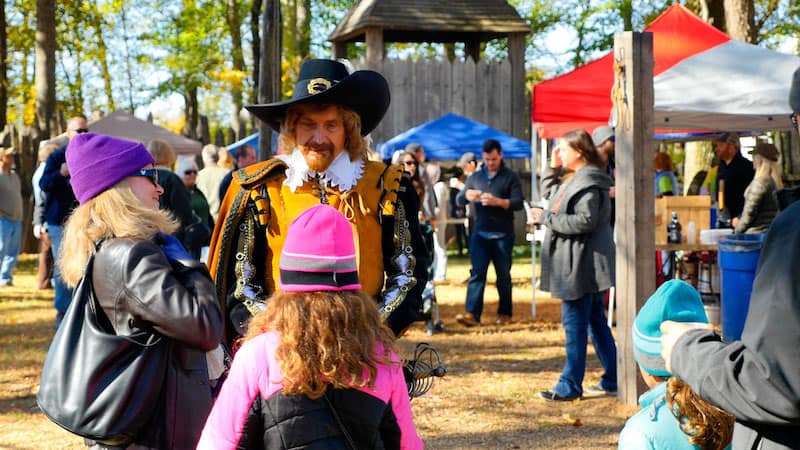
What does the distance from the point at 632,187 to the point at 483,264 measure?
4.31 metres

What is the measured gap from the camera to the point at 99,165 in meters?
3.42

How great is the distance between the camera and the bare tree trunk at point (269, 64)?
8844mm

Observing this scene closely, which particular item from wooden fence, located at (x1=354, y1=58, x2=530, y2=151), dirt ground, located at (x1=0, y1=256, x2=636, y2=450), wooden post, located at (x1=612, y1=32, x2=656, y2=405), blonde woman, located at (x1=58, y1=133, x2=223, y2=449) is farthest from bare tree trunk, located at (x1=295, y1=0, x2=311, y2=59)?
blonde woman, located at (x1=58, y1=133, x2=223, y2=449)

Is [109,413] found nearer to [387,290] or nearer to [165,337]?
[165,337]

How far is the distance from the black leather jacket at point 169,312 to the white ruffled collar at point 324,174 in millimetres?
794

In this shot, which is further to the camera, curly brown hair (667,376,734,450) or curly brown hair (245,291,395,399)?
curly brown hair (667,376,734,450)

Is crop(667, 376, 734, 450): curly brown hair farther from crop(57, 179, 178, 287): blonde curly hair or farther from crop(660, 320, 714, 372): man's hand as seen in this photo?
A: crop(57, 179, 178, 287): blonde curly hair

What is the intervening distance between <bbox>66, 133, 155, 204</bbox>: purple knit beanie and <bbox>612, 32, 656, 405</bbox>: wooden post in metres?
4.65

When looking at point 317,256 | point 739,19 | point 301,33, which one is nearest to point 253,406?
point 317,256

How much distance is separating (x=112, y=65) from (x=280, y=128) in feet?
142

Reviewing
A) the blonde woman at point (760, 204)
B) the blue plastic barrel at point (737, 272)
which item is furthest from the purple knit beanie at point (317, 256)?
the blonde woman at point (760, 204)

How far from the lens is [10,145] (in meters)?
19.2

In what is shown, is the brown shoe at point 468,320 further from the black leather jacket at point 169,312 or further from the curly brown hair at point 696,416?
the curly brown hair at point 696,416

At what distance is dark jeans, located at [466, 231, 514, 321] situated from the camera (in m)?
11.6
